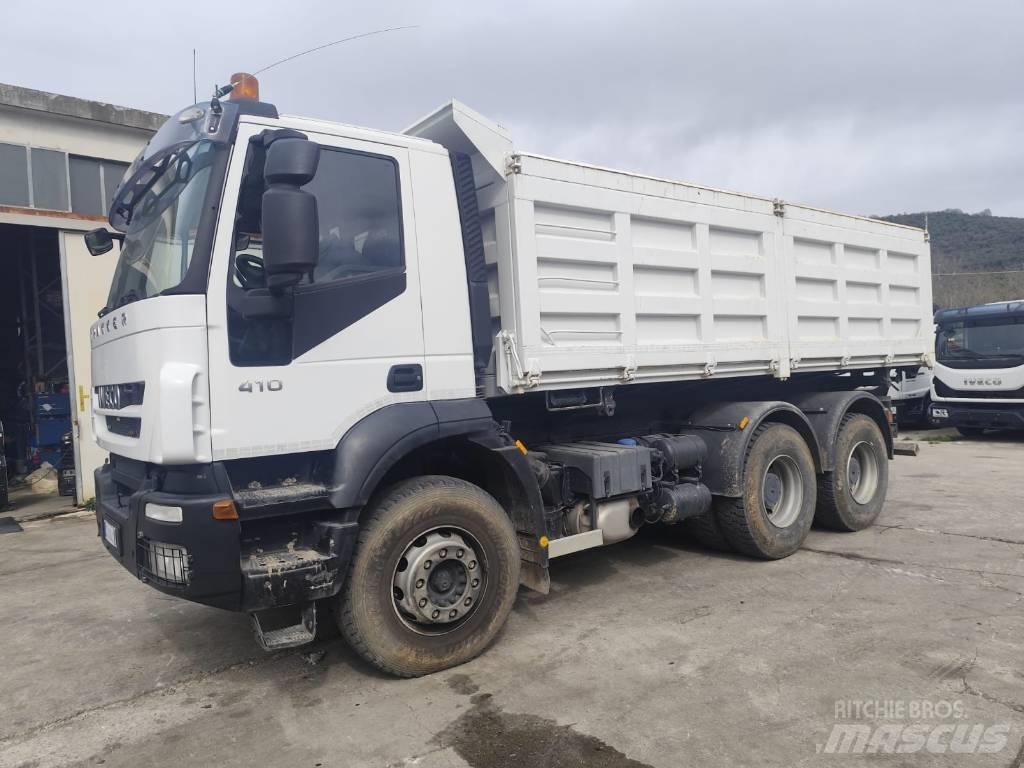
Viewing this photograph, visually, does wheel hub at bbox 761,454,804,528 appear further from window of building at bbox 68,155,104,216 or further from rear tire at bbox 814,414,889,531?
window of building at bbox 68,155,104,216

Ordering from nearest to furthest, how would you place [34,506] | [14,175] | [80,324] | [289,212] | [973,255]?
[289,212], [14,175], [80,324], [34,506], [973,255]

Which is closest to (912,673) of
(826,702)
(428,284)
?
(826,702)

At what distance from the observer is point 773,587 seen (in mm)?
5184

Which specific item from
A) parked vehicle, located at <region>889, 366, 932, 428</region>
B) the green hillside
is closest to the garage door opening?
parked vehicle, located at <region>889, 366, 932, 428</region>

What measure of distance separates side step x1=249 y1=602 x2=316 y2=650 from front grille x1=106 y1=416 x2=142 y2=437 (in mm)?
1047

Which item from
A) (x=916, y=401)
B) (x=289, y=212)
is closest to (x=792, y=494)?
(x=289, y=212)

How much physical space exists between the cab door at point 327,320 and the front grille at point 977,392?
505 inches

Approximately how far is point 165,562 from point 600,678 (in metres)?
2.17

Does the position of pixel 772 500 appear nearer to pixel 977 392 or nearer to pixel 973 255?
pixel 977 392

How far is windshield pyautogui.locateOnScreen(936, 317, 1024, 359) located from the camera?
42.7 ft

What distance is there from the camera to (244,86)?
370 centimetres

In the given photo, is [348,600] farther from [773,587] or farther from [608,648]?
[773,587]

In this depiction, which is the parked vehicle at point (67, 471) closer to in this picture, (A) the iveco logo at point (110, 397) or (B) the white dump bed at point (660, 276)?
(A) the iveco logo at point (110, 397)

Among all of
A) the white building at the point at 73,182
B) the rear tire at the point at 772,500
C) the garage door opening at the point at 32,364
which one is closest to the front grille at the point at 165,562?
the rear tire at the point at 772,500
